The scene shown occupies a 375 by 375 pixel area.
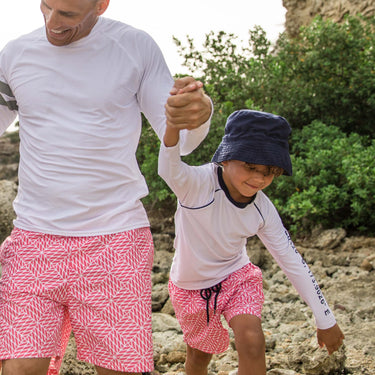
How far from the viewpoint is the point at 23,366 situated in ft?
6.60

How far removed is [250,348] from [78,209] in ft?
3.28

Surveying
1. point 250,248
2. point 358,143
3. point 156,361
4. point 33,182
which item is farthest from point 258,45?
point 33,182

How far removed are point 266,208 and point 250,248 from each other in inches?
141

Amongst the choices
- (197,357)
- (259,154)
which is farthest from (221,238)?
(197,357)

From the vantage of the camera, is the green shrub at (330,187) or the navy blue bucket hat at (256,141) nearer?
the navy blue bucket hat at (256,141)

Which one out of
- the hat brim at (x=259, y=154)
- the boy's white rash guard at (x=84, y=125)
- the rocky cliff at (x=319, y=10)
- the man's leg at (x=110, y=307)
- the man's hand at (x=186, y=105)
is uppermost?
the man's hand at (x=186, y=105)

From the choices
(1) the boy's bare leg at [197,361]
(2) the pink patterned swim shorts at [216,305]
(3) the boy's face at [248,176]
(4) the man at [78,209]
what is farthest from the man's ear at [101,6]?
(1) the boy's bare leg at [197,361]

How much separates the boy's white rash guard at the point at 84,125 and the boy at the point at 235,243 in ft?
1.66

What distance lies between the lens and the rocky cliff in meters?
9.46

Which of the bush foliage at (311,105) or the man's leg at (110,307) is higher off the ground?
the man's leg at (110,307)

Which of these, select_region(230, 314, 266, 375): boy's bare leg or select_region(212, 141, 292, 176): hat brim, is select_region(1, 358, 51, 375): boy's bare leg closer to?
select_region(230, 314, 266, 375): boy's bare leg

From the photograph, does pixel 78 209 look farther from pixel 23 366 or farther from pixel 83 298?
pixel 23 366

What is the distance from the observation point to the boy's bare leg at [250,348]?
258 centimetres

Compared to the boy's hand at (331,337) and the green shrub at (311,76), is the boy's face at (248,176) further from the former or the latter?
the green shrub at (311,76)
